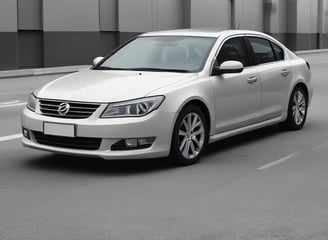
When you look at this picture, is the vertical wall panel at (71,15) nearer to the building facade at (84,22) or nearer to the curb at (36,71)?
the building facade at (84,22)

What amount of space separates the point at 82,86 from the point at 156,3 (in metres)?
24.1

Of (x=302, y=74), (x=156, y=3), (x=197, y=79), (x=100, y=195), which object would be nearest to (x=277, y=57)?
(x=302, y=74)

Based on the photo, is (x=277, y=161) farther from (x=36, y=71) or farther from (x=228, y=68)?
(x=36, y=71)

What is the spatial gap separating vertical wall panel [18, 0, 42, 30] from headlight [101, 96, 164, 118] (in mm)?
18109

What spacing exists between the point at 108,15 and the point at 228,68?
68.5 ft

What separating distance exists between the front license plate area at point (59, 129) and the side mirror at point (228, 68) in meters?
1.97

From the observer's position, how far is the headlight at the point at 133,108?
7230 mm

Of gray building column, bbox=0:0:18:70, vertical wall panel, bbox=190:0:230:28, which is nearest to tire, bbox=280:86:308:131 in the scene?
gray building column, bbox=0:0:18:70

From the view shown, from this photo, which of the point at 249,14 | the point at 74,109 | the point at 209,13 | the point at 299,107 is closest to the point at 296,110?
the point at 299,107

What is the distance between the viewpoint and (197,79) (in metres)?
8.04

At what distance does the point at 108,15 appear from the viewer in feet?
93.9

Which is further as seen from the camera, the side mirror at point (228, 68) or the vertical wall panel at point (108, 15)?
the vertical wall panel at point (108, 15)

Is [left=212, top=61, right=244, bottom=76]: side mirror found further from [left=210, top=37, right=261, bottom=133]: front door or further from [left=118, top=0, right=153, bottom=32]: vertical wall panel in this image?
[left=118, top=0, right=153, bottom=32]: vertical wall panel

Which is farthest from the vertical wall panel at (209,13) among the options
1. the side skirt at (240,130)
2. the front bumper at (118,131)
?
the front bumper at (118,131)
